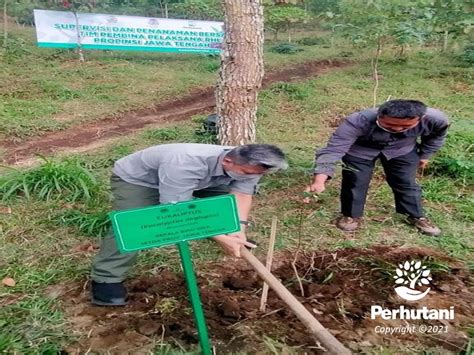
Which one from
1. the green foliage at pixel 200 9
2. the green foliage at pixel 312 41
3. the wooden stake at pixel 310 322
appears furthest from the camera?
the green foliage at pixel 312 41

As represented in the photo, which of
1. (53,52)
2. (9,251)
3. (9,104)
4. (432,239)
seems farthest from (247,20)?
(53,52)

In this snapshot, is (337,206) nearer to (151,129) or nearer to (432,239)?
(432,239)

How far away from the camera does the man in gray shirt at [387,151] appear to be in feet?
9.70

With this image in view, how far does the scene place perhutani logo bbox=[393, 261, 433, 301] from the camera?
2643mm

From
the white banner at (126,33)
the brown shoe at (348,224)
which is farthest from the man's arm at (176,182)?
the white banner at (126,33)

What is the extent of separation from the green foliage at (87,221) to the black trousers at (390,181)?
1848 millimetres

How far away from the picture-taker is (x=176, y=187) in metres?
2.14

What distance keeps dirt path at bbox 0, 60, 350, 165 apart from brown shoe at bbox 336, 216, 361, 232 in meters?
3.64

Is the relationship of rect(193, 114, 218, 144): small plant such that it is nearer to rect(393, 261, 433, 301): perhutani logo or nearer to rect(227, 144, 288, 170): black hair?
rect(393, 261, 433, 301): perhutani logo

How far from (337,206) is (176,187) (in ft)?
7.11

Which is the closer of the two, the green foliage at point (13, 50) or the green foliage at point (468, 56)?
the green foliage at point (13, 50)

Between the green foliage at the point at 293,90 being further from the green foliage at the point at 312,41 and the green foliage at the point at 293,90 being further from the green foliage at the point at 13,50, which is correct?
the green foliage at the point at 312,41

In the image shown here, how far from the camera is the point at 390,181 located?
139 inches

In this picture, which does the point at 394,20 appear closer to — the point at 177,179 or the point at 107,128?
the point at 107,128
